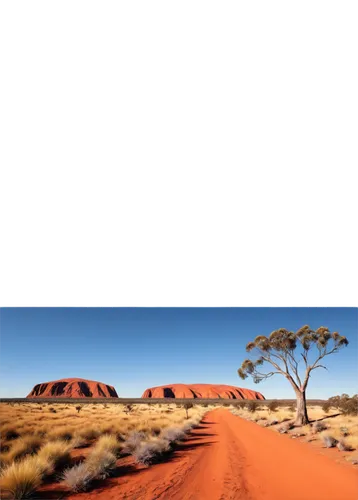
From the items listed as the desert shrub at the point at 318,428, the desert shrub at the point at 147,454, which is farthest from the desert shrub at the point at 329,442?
the desert shrub at the point at 147,454

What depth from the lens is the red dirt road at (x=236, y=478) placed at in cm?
540

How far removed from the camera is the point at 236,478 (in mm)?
6238

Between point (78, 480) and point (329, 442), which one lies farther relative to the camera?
point (329, 442)

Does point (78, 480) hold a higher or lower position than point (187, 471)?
higher

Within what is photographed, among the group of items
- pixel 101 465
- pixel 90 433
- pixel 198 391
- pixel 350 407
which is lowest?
pixel 198 391

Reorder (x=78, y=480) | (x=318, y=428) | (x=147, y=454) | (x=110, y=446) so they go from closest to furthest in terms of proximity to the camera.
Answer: (x=78, y=480) < (x=147, y=454) < (x=110, y=446) < (x=318, y=428)

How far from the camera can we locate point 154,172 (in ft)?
8.80

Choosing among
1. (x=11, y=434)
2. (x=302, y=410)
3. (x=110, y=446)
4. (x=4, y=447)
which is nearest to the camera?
(x=110, y=446)

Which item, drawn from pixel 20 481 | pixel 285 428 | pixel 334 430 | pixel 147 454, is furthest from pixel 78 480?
pixel 285 428

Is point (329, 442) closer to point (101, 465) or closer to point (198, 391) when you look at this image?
point (101, 465)

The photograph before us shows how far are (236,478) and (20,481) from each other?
4.38 metres

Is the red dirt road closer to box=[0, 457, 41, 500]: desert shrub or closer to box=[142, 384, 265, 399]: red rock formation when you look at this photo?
box=[0, 457, 41, 500]: desert shrub

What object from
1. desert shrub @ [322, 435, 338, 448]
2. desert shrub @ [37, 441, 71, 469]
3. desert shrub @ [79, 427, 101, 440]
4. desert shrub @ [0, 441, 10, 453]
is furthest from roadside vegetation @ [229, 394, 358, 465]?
desert shrub @ [0, 441, 10, 453]

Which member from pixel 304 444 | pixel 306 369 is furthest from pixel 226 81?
pixel 306 369
